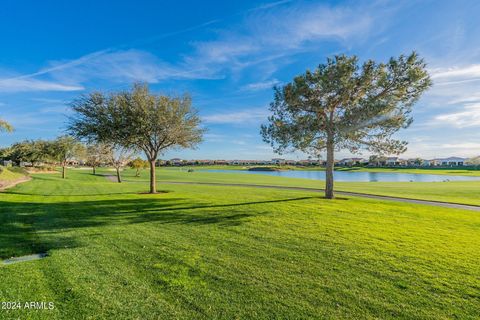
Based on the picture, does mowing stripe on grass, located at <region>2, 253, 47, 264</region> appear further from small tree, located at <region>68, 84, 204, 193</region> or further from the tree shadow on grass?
small tree, located at <region>68, 84, 204, 193</region>

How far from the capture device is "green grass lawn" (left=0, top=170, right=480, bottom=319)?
420 centimetres

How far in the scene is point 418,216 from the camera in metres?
12.1

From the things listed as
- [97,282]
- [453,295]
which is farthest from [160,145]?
[453,295]

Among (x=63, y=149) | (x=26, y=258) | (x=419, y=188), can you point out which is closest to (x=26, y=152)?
(x=63, y=149)

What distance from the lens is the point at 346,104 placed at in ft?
51.2

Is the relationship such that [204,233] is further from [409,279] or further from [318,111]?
[318,111]

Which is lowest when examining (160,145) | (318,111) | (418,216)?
(418,216)

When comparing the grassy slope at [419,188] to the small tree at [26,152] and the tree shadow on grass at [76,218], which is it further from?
the small tree at [26,152]

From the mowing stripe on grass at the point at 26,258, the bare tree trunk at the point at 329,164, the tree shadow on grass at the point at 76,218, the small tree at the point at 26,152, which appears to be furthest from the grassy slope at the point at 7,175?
the bare tree trunk at the point at 329,164

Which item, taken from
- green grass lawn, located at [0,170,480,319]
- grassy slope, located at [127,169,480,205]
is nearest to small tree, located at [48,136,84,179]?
grassy slope, located at [127,169,480,205]

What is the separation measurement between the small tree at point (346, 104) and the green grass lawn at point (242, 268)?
6.50 m

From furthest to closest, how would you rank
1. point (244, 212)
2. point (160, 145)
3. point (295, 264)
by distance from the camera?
1. point (160, 145)
2. point (244, 212)
3. point (295, 264)

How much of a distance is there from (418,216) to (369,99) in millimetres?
6895

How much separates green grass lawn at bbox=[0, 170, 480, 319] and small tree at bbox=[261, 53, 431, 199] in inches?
256
